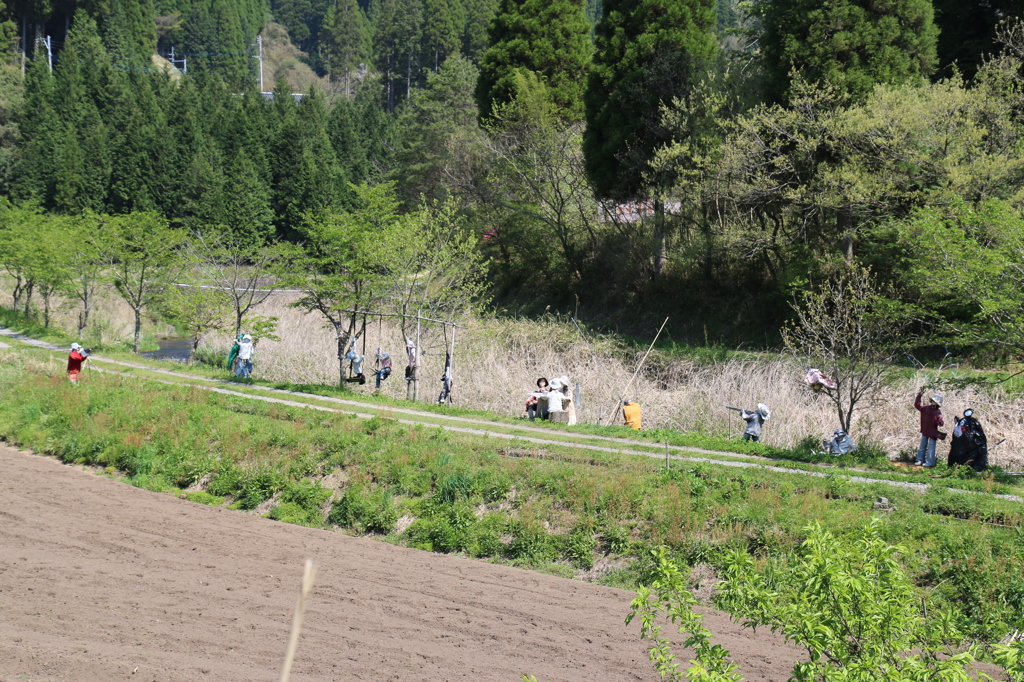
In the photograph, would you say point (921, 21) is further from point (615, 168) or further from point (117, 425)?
point (117, 425)

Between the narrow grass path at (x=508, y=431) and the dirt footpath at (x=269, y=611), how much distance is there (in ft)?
12.9

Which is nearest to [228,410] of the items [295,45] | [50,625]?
[50,625]

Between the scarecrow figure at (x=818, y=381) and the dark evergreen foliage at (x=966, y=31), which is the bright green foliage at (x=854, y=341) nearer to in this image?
the scarecrow figure at (x=818, y=381)

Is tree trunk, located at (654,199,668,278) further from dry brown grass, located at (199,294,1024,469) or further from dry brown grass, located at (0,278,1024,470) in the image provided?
dry brown grass, located at (199,294,1024,469)

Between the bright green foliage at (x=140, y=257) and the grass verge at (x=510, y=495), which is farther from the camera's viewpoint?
the bright green foliage at (x=140, y=257)

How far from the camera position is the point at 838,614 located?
545 centimetres

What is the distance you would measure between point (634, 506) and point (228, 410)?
33.1 feet

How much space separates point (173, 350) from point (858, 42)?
28.6 meters

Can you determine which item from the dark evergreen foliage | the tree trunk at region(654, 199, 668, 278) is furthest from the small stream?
the dark evergreen foliage

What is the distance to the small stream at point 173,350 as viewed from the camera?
34059 millimetres

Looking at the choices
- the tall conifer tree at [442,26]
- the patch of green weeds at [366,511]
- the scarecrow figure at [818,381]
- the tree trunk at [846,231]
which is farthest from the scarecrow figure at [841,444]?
the tall conifer tree at [442,26]

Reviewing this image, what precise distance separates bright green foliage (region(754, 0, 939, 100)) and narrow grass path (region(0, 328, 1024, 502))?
14.0 metres

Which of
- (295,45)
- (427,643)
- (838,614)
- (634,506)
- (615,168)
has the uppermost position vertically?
(295,45)

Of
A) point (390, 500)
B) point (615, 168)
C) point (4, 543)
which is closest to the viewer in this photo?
point (4, 543)
